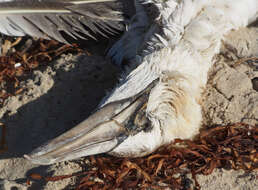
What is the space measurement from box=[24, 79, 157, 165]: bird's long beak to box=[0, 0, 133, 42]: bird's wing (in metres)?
0.83

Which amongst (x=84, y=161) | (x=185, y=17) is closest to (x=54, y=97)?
(x=84, y=161)

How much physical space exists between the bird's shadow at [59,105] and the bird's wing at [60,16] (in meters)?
0.20

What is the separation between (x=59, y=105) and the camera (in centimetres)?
217

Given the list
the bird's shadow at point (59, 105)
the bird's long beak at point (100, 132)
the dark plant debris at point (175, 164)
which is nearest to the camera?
the bird's long beak at point (100, 132)

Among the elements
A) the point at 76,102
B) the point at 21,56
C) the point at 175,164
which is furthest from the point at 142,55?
the point at 21,56

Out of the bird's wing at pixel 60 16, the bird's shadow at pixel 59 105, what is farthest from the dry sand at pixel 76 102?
the bird's wing at pixel 60 16

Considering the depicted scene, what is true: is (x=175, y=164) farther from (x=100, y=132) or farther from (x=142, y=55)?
(x=142, y=55)

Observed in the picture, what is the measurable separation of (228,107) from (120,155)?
24.8 inches

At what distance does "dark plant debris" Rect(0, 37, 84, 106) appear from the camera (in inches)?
94.3

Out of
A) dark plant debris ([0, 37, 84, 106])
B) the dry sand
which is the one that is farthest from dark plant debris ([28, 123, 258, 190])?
dark plant debris ([0, 37, 84, 106])

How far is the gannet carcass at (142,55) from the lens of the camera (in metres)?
1.70

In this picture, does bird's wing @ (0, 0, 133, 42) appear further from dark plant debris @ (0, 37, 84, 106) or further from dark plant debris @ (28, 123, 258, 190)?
dark plant debris @ (28, 123, 258, 190)

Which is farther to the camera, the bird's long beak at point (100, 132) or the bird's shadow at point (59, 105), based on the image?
the bird's shadow at point (59, 105)

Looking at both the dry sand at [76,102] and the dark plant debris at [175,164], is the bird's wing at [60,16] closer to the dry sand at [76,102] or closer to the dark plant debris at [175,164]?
the dry sand at [76,102]
